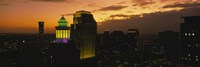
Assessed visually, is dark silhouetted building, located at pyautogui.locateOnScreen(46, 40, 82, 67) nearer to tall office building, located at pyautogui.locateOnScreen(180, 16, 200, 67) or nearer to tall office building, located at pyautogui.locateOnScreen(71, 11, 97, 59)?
tall office building, located at pyautogui.locateOnScreen(71, 11, 97, 59)

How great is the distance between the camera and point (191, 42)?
297 ft

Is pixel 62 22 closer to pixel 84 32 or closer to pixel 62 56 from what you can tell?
pixel 62 56

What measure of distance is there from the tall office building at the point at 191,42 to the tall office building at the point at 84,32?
41.0 meters

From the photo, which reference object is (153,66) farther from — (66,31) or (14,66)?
(14,66)

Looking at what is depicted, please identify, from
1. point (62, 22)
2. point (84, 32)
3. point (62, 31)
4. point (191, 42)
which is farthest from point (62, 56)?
point (191, 42)

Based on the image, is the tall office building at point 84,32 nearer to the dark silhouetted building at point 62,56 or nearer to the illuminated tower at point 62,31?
the illuminated tower at point 62,31

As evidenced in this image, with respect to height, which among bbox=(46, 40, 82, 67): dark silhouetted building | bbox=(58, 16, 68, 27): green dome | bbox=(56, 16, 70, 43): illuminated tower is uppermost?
bbox=(58, 16, 68, 27): green dome

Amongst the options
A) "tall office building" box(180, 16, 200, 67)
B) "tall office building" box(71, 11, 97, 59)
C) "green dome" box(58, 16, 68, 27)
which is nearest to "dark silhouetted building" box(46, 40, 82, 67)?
"green dome" box(58, 16, 68, 27)

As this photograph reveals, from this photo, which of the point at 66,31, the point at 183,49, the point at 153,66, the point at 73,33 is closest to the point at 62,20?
the point at 66,31

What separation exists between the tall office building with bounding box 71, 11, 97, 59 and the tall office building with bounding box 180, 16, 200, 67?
41014 mm

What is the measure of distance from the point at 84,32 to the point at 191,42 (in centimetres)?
4876

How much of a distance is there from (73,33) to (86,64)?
1489 centimetres

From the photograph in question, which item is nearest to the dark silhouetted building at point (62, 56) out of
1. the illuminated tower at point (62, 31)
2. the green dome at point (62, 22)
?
the illuminated tower at point (62, 31)

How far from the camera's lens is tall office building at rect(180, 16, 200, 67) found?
8981 cm
